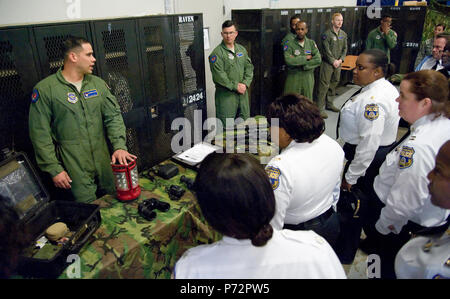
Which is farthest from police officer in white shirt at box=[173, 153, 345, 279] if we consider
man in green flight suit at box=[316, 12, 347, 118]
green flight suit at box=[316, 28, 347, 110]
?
green flight suit at box=[316, 28, 347, 110]

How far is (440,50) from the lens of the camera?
307cm

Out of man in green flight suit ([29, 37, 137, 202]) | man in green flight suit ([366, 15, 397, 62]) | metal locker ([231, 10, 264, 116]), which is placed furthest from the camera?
man in green flight suit ([366, 15, 397, 62])

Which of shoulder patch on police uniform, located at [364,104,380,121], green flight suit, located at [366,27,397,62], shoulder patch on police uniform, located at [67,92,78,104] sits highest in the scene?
green flight suit, located at [366,27,397,62]

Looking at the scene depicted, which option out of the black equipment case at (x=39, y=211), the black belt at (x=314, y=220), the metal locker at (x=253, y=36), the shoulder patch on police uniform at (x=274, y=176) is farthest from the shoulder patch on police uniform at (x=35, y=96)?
the metal locker at (x=253, y=36)

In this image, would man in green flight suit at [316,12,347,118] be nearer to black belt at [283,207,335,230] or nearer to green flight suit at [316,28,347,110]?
green flight suit at [316,28,347,110]

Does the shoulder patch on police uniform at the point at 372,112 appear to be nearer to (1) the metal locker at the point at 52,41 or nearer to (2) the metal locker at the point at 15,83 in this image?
(1) the metal locker at the point at 52,41

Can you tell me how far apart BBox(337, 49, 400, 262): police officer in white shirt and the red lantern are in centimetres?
135

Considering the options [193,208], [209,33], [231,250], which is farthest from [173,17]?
[231,250]

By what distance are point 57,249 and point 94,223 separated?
20cm

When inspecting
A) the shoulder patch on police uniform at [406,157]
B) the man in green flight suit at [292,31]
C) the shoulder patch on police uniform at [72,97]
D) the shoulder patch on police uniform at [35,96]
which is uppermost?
the man in green flight suit at [292,31]

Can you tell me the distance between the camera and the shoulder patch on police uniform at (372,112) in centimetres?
212

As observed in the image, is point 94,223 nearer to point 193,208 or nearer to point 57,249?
point 57,249

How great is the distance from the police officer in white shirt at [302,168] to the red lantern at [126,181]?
78 centimetres

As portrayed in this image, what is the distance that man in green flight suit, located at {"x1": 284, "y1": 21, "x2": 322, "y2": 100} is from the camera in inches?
177
